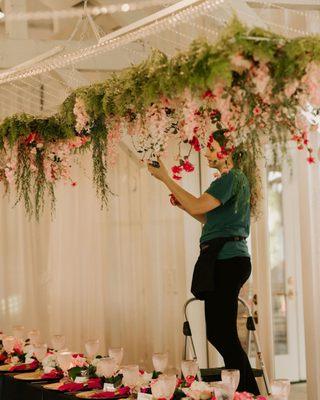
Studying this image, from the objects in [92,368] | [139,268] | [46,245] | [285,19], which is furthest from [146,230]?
[92,368]

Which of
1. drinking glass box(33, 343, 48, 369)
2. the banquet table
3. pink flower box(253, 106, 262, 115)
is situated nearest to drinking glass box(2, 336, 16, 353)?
drinking glass box(33, 343, 48, 369)

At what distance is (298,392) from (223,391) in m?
3.85

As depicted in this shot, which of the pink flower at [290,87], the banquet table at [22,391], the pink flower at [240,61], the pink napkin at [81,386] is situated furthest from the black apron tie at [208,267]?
the pink flower at [240,61]

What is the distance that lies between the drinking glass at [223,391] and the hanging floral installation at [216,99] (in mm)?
1000

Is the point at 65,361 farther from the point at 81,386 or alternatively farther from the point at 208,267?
the point at 208,267

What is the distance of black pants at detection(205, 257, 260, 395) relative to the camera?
4355 millimetres

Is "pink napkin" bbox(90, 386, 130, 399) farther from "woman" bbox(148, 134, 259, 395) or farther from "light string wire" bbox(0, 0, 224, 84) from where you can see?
"light string wire" bbox(0, 0, 224, 84)

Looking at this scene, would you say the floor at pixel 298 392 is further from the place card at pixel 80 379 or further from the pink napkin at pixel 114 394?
the pink napkin at pixel 114 394

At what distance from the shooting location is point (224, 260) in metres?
4.41

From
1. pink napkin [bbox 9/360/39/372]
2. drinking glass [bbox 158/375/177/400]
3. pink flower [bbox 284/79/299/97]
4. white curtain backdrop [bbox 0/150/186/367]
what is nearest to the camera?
pink flower [bbox 284/79/299/97]

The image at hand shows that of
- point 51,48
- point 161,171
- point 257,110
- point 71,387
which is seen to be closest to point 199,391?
point 71,387

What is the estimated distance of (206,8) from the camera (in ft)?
10.8

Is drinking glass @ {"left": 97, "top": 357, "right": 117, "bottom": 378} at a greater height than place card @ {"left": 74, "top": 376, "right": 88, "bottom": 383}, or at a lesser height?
greater

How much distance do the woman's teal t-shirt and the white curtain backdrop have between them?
2.14 metres
